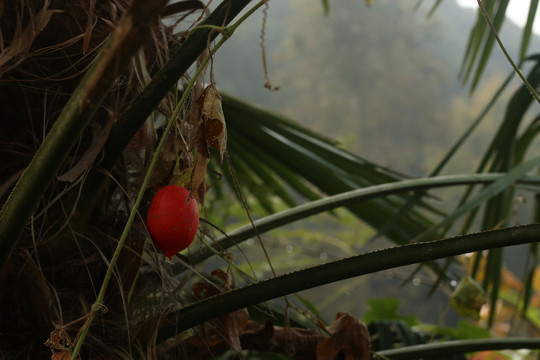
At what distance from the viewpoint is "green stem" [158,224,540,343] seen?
260mm

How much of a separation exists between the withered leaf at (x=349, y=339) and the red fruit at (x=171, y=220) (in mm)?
162

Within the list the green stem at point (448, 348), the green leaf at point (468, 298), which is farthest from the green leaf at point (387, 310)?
the green stem at point (448, 348)

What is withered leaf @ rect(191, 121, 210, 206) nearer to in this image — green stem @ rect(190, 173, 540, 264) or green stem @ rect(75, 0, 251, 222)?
green stem @ rect(75, 0, 251, 222)

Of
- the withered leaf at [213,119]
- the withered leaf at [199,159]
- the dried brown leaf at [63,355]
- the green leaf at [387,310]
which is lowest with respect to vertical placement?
the dried brown leaf at [63,355]

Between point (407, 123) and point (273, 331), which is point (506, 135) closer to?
point (273, 331)

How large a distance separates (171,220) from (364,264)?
10 cm

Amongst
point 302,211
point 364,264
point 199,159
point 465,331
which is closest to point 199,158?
point 199,159

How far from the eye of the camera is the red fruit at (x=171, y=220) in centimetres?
29

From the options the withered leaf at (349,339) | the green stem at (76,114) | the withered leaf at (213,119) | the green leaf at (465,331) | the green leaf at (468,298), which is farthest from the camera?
the green leaf at (465,331)

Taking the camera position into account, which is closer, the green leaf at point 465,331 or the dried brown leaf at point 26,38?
the dried brown leaf at point 26,38

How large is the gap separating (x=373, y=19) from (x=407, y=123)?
233cm

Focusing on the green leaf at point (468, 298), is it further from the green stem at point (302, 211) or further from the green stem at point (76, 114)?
the green stem at point (76, 114)

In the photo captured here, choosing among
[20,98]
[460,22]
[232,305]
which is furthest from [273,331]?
[460,22]

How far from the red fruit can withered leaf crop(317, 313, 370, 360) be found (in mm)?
162
